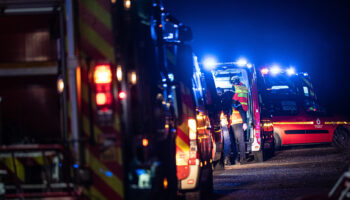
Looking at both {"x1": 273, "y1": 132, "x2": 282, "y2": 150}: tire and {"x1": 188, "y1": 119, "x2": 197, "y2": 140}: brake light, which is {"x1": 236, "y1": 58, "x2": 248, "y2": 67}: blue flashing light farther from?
{"x1": 188, "y1": 119, "x2": 197, "y2": 140}: brake light

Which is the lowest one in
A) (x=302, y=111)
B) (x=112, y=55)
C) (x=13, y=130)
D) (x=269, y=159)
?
(x=269, y=159)

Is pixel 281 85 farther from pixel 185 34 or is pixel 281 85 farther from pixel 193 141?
pixel 185 34

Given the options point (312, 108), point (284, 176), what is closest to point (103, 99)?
point (284, 176)

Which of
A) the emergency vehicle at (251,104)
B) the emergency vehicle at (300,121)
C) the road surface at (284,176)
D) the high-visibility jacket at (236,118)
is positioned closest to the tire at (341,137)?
the emergency vehicle at (300,121)

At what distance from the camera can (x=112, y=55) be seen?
209 inches

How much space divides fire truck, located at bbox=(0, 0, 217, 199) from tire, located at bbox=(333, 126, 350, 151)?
12.8 metres

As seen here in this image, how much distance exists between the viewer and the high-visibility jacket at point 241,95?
15332mm

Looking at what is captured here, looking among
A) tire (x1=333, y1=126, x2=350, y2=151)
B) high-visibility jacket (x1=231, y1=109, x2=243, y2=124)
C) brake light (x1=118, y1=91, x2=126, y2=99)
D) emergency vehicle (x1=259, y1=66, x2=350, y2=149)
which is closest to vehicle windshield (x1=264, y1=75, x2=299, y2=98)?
emergency vehicle (x1=259, y1=66, x2=350, y2=149)

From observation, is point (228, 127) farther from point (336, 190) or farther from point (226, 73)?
point (336, 190)

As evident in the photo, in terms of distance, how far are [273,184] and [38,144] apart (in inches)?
244

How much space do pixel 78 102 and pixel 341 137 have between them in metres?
14.4

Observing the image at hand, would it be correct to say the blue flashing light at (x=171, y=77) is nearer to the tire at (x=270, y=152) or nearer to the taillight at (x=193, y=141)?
the taillight at (x=193, y=141)

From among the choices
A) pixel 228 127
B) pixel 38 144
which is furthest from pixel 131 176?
pixel 228 127

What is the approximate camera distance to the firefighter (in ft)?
49.2
